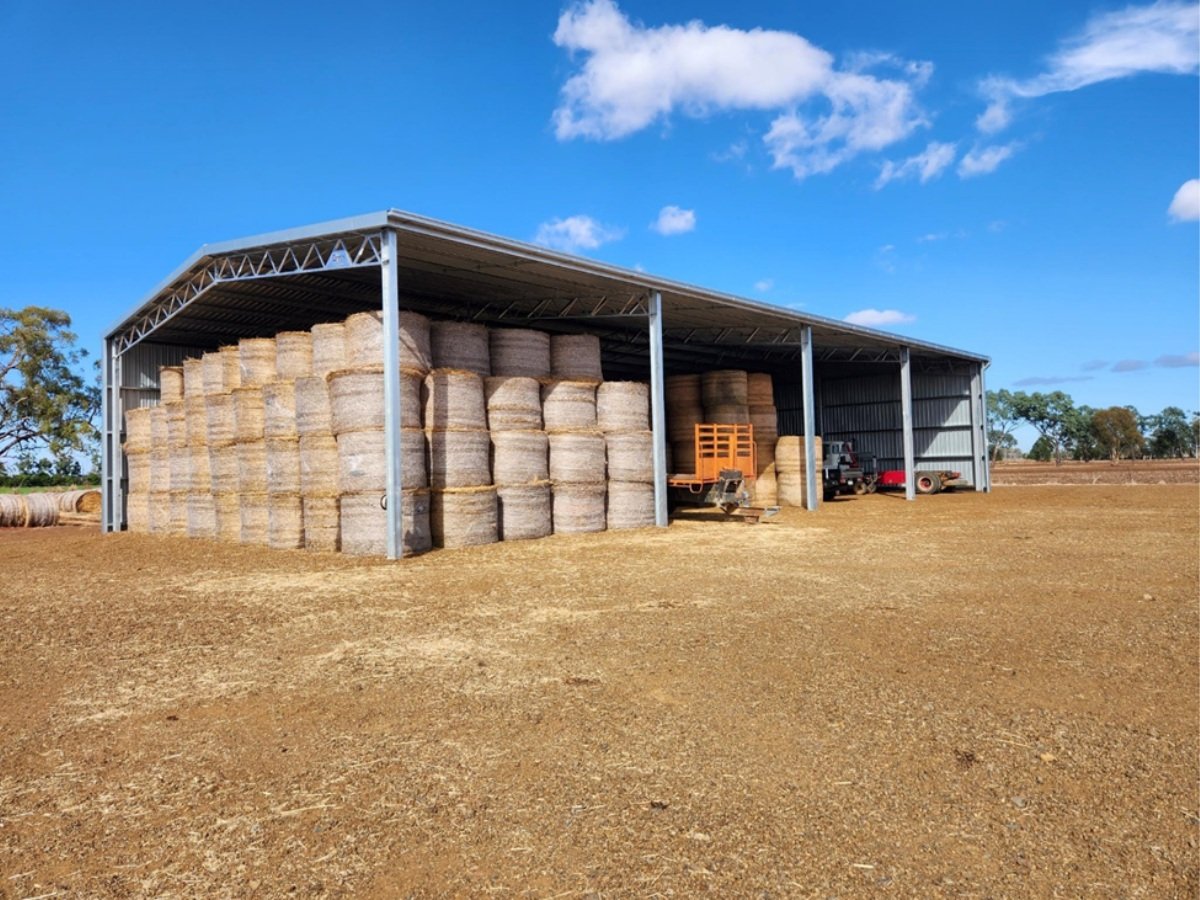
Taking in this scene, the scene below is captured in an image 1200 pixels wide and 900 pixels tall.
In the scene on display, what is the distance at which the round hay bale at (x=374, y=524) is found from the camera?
546 inches

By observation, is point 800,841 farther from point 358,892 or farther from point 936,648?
point 936,648

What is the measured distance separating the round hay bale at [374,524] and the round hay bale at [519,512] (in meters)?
2.10

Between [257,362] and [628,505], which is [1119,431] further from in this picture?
[257,362]

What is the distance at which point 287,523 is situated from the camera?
15523 millimetres

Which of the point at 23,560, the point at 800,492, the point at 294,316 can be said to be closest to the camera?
the point at 23,560

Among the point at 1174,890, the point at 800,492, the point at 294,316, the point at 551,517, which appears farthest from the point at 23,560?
the point at 800,492

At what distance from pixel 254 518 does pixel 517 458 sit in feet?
19.6

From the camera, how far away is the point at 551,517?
17.0m

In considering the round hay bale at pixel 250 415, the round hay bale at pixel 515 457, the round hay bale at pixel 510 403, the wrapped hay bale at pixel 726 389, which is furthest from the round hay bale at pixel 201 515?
the wrapped hay bale at pixel 726 389

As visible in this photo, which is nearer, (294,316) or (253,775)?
(253,775)

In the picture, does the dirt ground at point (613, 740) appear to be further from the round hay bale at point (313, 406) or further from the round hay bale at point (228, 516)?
the round hay bale at point (228, 516)

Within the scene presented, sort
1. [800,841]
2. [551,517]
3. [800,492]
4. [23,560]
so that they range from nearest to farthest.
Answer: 1. [800,841]
2. [23,560]
3. [551,517]
4. [800,492]

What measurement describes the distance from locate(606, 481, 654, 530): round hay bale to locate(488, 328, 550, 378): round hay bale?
3.27 metres

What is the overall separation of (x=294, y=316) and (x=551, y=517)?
10825 mm
